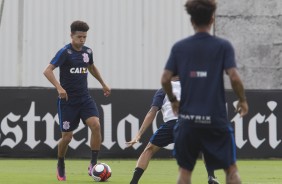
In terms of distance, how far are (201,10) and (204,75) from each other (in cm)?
54

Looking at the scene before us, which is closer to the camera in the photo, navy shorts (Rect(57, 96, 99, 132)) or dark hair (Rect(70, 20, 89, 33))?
dark hair (Rect(70, 20, 89, 33))

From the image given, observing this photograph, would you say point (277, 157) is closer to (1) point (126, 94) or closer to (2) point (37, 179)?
(1) point (126, 94)

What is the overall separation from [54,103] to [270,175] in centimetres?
610

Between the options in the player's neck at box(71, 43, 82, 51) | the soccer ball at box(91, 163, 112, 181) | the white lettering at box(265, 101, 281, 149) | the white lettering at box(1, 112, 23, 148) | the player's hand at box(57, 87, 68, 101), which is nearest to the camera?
the player's hand at box(57, 87, 68, 101)

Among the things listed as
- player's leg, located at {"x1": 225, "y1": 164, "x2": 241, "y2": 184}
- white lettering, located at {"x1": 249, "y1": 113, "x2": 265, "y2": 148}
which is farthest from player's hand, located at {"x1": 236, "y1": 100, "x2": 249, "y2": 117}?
white lettering, located at {"x1": 249, "y1": 113, "x2": 265, "y2": 148}

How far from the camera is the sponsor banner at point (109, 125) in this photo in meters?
19.1

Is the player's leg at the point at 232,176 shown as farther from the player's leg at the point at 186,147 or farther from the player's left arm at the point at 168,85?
the player's left arm at the point at 168,85

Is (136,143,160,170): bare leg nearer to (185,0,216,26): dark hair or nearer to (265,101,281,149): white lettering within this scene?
(185,0,216,26): dark hair

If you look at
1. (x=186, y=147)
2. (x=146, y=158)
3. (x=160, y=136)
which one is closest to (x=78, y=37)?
(x=160, y=136)

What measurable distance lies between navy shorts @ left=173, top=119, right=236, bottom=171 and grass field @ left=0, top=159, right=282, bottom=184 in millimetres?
5084

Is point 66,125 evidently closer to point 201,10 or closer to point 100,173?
point 100,173

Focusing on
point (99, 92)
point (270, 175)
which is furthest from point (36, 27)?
point (270, 175)

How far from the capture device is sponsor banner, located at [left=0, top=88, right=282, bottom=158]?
1906cm

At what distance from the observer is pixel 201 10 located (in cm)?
758
